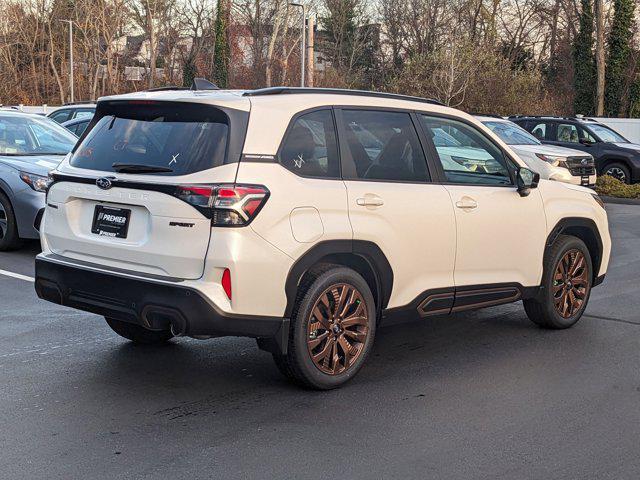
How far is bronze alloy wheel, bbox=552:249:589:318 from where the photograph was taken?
23.7 ft

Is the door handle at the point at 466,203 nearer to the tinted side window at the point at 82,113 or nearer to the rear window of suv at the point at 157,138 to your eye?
the rear window of suv at the point at 157,138

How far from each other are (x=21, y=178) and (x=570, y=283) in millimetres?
6450

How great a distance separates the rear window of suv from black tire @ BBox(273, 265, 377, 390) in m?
0.95

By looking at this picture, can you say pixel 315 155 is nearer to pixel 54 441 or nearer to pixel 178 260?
pixel 178 260

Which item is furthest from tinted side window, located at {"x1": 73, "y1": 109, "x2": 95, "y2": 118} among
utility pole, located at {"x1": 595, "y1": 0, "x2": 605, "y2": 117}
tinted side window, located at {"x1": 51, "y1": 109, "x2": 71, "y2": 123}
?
utility pole, located at {"x1": 595, "y1": 0, "x2": 605, "y2": 117}

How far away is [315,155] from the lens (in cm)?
554

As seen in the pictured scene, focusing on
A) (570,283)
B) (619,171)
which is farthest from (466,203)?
(619,171)

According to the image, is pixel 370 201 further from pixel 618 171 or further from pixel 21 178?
pixel 618 171

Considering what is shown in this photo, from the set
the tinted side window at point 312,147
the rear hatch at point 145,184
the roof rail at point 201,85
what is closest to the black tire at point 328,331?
the tinted side window at point 312,147

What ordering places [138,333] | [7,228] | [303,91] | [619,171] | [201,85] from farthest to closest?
[619,171] → [7,228] → [138,333] → [201,85] → [303,91]

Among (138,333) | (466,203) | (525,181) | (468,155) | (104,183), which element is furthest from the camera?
(468,155)

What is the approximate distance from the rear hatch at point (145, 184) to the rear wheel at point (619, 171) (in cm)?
1806

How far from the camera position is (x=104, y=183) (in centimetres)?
544

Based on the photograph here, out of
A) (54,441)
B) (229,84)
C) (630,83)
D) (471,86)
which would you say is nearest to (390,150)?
(54,441)
